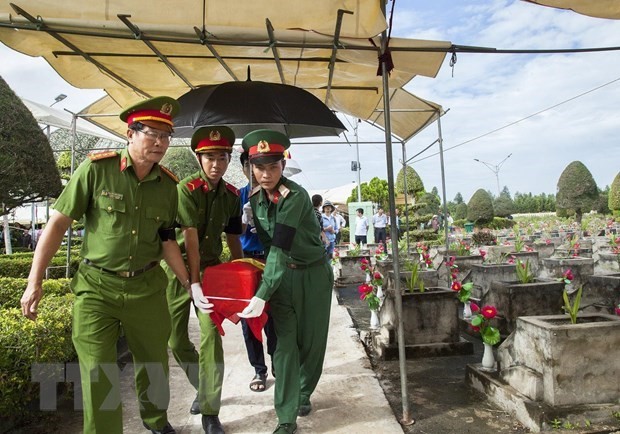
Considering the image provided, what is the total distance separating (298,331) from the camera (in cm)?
302

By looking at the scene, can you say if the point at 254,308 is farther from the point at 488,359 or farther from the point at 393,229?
the point at 488,359

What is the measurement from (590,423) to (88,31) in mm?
4012

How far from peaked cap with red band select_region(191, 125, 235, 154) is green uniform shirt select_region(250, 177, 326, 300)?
43 centimetres

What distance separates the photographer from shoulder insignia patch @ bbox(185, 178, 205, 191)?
308cm

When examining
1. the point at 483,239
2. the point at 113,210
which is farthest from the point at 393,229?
the point at 483,239

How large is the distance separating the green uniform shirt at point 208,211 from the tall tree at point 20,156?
562 centimetres

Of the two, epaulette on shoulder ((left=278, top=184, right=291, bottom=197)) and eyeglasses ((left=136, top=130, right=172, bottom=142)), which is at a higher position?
eyeglasses ((left=136, top=130, right=172, bottom=142))

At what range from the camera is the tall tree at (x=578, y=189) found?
86.7 feet

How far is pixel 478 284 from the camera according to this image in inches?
264

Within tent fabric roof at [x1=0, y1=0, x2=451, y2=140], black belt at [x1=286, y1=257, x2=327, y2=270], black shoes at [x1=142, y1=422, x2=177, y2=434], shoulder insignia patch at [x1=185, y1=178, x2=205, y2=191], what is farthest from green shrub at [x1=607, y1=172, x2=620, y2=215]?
black shoes at [x1=142, y1=422, x2=177, y2=434]

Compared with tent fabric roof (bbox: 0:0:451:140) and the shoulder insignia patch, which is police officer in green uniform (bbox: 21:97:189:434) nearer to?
the shoulder insignia patch

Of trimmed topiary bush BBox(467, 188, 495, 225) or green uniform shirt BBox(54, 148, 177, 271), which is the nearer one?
green uniform shirt BBox(54, 148, 177, 271)

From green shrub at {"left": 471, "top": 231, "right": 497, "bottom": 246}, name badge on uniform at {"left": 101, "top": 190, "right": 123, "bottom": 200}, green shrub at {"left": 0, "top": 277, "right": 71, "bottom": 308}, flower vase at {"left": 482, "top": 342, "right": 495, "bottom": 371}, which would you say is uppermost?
name badge on uniform at {"left": 101, "top": 190, "right": 123, "bottom": 200}

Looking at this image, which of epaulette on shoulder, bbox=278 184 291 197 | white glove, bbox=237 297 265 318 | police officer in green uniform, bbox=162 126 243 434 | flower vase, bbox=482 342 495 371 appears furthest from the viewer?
flower vase, bbox=482 342 495 371
